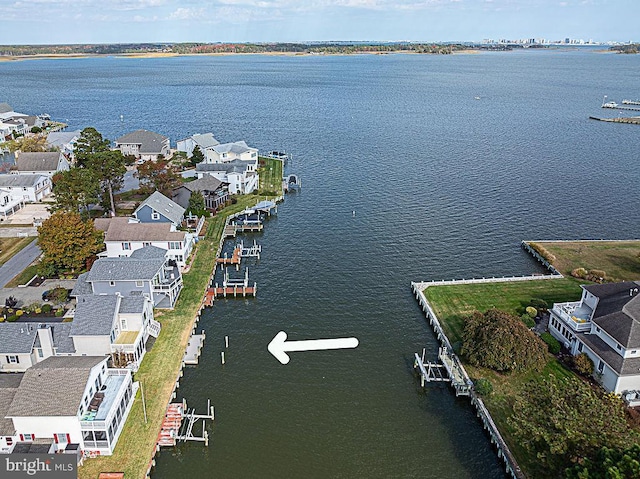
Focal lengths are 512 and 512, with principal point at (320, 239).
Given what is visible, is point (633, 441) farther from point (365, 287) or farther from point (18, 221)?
point (18, 221)

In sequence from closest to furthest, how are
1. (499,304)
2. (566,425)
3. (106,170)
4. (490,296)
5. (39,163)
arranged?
(566,425) < (499,304) < (490,296) < (106,170) < (39,163)

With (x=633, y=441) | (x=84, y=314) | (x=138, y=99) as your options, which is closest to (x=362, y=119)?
(x=138, y=99)

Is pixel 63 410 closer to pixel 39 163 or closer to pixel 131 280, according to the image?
pixel 131 280

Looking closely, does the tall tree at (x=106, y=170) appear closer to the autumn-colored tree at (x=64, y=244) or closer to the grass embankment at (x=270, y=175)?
the autumn-colored tree at (x=64, y=244)

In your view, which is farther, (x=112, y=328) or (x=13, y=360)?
(x=112, y=328)

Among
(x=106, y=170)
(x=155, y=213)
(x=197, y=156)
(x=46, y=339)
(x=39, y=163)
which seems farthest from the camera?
(x=197, y=156)

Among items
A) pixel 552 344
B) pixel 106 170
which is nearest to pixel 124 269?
pixel 106 170
